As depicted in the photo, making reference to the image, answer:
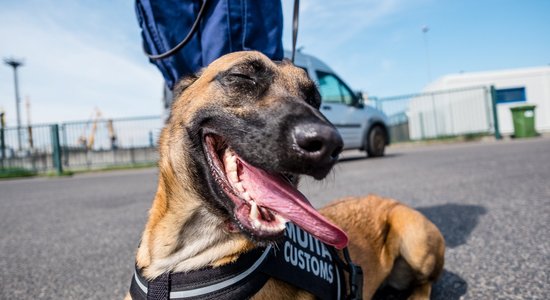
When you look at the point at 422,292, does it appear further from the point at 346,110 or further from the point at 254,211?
the point at 346,110

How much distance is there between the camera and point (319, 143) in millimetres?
1114

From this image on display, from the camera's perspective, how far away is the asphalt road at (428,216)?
6.66 feet

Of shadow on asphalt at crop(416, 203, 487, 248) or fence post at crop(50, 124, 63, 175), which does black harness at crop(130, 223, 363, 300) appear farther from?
fence post at crop(50, 124, 63, 175)

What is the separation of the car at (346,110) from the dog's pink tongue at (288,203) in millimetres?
8065

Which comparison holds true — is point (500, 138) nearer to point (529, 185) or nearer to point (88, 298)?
point (529, 185)

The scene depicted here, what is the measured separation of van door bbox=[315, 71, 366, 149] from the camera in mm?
9646

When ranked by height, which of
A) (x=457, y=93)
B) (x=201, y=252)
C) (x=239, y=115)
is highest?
(x=457, y=93)

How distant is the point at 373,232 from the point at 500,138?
1861 centimetres

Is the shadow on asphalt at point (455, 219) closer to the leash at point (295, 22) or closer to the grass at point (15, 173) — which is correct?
the leash at point (295, 22)

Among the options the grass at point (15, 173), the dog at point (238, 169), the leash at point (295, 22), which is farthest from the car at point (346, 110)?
the grass at point (15, 173)

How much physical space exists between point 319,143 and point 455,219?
266 centimetres

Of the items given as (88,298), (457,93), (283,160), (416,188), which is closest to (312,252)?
(283,160)

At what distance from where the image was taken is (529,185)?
4320 mm

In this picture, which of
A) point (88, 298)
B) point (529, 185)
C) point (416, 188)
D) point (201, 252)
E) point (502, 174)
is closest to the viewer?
point (201, 252)
